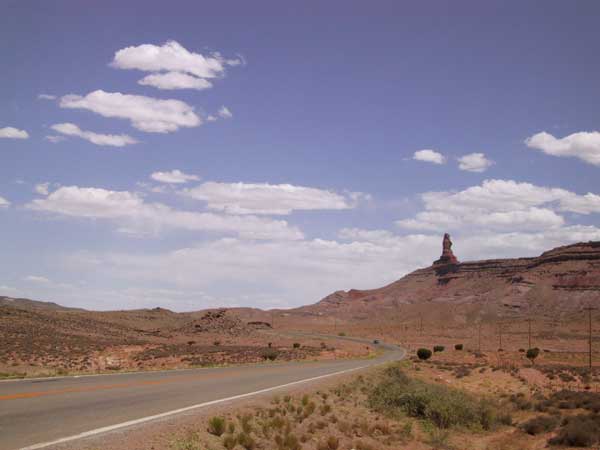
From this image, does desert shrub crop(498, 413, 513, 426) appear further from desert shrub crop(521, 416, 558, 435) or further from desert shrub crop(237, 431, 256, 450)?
desert shrub crop(237, 431, 256, 450)

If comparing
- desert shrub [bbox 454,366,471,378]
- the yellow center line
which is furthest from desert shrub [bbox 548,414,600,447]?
desert shrub [bbox 454,366,471,378]

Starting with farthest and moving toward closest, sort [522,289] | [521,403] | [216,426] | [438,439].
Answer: [522,289]
[521,403]
[438,439]
[216,426]

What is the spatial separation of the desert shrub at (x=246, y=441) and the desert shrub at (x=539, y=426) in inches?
562

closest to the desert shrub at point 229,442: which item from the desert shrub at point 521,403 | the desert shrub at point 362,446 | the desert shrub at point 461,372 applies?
the desert shrub at point 362,446

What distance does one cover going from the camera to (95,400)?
14195 mm

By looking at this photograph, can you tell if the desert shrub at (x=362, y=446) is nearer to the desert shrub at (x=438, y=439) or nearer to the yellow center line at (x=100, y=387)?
the desert shrub at (x=438, y=439)

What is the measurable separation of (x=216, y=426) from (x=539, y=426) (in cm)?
1521

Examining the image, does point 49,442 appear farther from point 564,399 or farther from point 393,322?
point 393,322

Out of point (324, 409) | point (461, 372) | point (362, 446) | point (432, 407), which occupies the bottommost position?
point (461, 372)

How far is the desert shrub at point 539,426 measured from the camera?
21.5m

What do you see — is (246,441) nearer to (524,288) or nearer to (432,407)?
(432,407)

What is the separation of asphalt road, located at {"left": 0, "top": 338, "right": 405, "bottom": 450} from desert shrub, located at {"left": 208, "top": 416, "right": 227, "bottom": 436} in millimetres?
1328

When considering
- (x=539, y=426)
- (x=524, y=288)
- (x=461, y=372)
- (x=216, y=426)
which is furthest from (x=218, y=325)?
(x=216, y=426)

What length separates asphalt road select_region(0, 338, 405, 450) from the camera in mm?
10016
